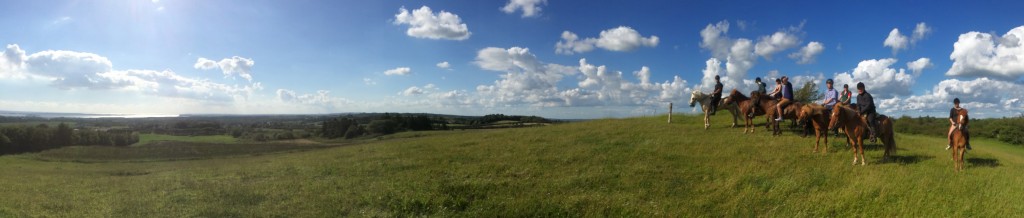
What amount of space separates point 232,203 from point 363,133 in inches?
3009

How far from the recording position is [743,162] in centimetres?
1399

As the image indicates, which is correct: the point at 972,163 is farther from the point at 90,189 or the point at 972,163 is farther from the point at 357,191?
the point at 90,189

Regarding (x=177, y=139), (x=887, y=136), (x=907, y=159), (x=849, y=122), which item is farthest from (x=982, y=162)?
(x=177, y=139)

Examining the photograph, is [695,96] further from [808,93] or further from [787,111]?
[808,93]

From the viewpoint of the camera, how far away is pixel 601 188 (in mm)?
11406

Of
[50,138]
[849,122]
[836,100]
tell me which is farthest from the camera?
[50,138]

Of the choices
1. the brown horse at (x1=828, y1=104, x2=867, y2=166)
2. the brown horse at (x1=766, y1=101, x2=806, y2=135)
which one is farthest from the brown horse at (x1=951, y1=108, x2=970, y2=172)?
the brown horse at (x1=766, y1=101, x2=806, y2=135)

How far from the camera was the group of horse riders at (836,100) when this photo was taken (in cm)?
1337

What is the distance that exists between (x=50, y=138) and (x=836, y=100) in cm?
8865

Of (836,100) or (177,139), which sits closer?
(836,100)

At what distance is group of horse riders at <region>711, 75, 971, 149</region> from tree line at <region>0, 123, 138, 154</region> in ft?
268

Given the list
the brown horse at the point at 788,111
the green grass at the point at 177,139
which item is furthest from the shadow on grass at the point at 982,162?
the green grass at the point at 177,139

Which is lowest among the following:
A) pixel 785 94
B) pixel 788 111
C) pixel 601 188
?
pixel 601 188

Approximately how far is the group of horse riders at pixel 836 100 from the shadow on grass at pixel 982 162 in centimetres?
55
